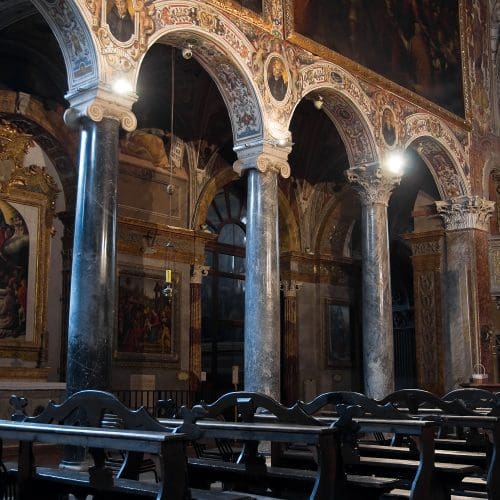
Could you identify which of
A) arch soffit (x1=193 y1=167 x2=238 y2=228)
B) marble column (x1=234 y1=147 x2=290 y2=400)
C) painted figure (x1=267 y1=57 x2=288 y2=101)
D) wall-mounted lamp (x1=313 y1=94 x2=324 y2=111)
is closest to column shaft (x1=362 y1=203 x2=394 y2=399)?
wall-mounted lamp (x1=313 y1=94 x2=324 y2=111)

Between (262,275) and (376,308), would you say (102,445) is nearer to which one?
(262,275)

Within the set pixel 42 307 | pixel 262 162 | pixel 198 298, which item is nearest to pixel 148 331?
pixel 198 298

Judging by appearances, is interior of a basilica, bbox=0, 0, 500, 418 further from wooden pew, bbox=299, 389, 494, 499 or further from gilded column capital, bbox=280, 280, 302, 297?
wooden pew, bbox=299, 389, 494, 499

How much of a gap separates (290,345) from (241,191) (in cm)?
399

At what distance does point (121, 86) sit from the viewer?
30.7 ft

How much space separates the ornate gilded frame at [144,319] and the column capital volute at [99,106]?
218 inches

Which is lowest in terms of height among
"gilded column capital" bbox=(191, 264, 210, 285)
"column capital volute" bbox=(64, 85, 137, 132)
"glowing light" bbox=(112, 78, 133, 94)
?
"gilded column capital" bbox=(191, 264, 210, 285)

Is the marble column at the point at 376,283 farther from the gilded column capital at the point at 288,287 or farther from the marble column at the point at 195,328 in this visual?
the gilded column capital at the point at 288,287

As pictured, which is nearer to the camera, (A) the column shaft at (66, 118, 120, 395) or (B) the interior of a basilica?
(A) the column shaft at (66, 118, 120, 395)

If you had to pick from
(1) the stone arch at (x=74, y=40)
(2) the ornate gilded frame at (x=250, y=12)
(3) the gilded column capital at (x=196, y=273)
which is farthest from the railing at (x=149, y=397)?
(2) the ornate gilded frame at (x=250, y=12)

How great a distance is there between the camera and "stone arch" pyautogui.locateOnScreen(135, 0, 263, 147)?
1049 centimetres

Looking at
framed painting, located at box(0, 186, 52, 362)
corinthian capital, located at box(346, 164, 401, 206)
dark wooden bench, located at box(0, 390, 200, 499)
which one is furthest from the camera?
corinthian capital, located at box(346, 164, 401, 206)

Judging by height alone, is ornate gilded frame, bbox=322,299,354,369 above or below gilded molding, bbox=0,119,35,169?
below

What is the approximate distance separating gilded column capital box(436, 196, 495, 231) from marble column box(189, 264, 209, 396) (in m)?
5.72
